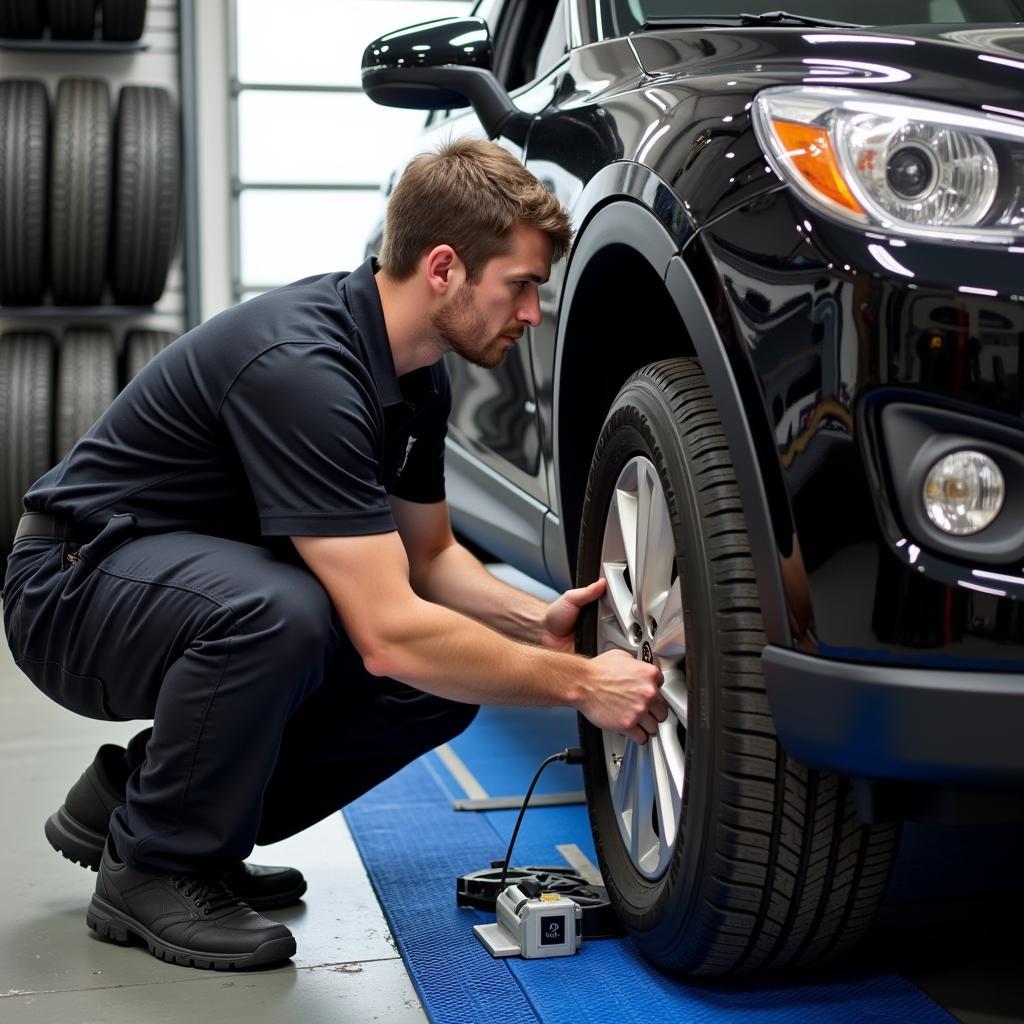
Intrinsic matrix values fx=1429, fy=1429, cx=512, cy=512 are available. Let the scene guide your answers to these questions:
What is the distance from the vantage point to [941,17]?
86.6 inches

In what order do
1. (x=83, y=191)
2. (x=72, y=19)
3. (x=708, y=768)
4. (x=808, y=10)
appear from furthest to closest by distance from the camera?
(x=72, y=19) → (x=83, y=191) → (x=808, y=10) → (x=708, y=768)

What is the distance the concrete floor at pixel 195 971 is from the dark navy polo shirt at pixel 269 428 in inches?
21.9

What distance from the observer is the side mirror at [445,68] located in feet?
7.50

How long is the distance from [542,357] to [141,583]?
670mm

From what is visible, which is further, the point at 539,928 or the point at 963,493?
the point at 539,928

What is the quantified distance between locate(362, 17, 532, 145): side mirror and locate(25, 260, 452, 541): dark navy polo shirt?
45 cm

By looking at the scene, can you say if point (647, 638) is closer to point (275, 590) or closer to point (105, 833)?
point (275, 590)

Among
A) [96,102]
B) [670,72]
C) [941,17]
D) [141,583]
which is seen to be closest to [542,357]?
[670,72]

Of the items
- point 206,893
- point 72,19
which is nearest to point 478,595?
point 206,893

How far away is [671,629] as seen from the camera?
5.45 feet

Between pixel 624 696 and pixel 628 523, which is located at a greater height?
pixel 628 523

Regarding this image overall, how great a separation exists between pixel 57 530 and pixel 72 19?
4322 millimetres

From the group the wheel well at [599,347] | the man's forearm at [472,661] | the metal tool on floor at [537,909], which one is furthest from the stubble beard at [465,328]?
the metal tool on floor at [537,909]

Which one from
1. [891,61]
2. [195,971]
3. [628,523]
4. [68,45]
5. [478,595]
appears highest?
[68,45]
